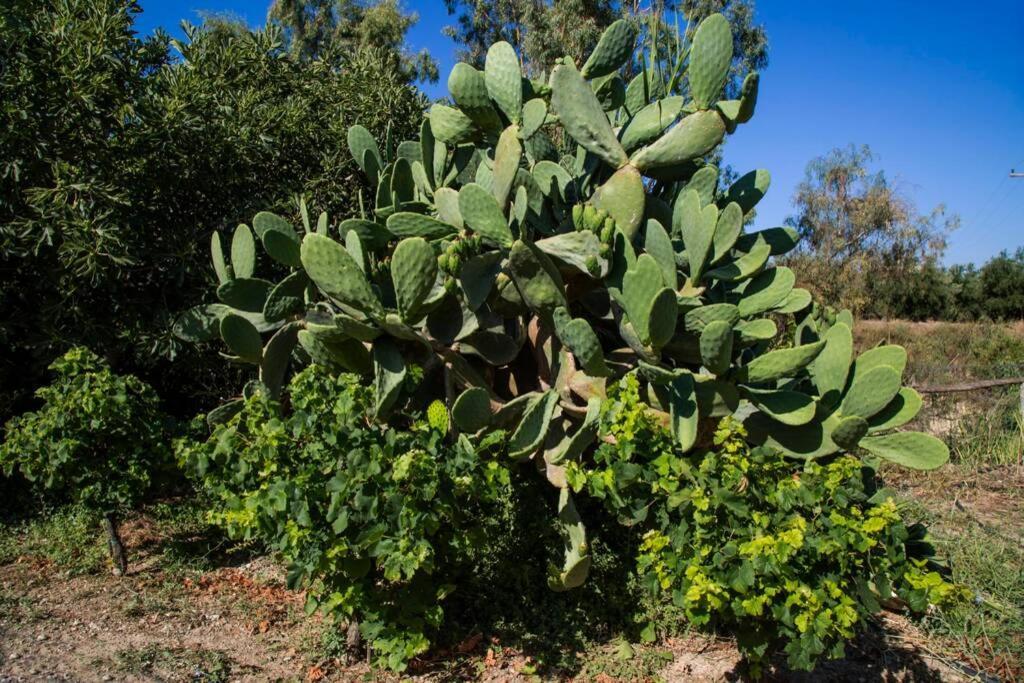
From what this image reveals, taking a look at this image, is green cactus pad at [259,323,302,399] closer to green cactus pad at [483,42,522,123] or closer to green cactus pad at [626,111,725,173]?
green cactus pad at [483,42,522,123]

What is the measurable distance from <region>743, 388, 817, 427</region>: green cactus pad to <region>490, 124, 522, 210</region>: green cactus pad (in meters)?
1.25

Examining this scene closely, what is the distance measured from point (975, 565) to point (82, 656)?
4.37 m

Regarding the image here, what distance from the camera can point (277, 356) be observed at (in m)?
3.36

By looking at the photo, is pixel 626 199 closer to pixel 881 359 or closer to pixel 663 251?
pixel 663 251

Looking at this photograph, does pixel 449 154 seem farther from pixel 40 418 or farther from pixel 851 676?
pixel 851 676

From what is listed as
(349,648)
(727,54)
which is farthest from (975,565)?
(349,648)

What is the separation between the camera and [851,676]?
3154 mm

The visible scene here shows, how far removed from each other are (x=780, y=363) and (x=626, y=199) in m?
0.87

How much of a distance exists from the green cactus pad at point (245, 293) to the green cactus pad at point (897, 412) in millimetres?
2598

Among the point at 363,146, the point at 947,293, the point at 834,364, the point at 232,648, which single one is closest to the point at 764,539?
the point at 834,364

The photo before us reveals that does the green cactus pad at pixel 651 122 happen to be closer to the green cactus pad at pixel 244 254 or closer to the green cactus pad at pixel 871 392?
the green cactus pad at pixel 871 392

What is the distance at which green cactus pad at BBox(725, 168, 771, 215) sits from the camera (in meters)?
3.49

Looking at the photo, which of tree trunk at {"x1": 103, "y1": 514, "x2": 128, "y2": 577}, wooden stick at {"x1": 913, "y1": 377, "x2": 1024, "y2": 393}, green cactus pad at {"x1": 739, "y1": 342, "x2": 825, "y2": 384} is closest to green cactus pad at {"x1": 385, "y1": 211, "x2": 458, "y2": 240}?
green cactus pad at {"x1": 739, "y1": 342, "x2": 825, "y2": 384}

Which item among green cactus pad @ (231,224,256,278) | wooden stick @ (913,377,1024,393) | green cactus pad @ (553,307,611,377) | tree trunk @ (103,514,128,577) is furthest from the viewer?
wooden stick @ (913,377,1024,393)
